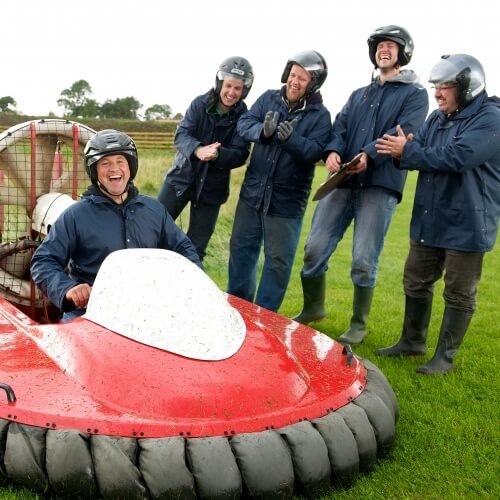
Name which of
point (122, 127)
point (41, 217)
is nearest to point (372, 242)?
point (41, 217)

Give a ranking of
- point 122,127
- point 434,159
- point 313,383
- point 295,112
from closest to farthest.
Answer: point 313,383 < point 434,159 < point 295,112 < point 122,127

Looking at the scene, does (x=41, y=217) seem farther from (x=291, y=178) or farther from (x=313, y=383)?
(x=313, y=383)

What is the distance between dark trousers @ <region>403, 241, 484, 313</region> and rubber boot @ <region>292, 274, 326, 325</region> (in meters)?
0.77

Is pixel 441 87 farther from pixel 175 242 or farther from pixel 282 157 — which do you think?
pixel 175 242

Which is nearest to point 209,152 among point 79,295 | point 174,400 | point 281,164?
point 281,164

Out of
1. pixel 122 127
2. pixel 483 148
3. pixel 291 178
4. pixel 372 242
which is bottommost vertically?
pixel 122 127

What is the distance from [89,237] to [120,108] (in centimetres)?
3058

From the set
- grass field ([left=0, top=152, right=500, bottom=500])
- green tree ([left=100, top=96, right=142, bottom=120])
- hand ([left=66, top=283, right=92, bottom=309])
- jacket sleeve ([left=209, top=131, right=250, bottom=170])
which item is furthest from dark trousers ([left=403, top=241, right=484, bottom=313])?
green tree ([left=100, top=96, right=142, bottom=120])

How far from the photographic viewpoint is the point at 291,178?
524cm

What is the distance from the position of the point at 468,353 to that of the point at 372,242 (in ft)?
3.79

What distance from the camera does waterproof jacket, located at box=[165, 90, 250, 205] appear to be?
17.8 feet

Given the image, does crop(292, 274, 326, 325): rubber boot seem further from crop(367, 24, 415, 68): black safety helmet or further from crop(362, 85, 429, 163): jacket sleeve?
crop(367, 24, 415, 68): black safety helmet

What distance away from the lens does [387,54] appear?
15.9 feet

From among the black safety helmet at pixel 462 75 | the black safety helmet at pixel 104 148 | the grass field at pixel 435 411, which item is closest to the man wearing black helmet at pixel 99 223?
the black safety helmet at pixel 104 148
